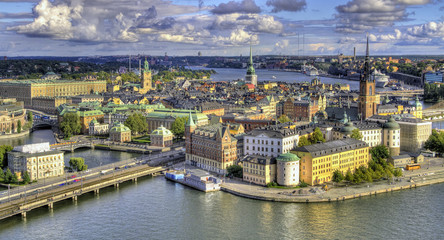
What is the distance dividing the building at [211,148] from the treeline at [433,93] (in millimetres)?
78247

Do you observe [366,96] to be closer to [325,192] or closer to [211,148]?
[211,148]

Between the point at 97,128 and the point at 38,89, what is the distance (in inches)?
1604

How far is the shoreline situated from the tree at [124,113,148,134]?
27517mm

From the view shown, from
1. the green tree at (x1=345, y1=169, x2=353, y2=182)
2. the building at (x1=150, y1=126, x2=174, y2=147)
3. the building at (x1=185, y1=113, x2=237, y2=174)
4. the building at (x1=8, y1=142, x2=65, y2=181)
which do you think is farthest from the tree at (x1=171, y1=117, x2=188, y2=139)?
the green tree at (x1=345, y1=169, x2=353, y2=182)

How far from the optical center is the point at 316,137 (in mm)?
48719

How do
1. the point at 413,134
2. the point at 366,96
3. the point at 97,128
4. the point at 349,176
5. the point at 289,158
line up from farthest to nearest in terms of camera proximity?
the point at 97,128 < the point at 366,96 < the point at 413,134 < the point at 349,176 < the point at 289,158

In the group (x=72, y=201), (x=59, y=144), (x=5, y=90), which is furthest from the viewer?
(x=5, y=90)

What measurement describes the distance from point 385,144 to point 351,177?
11.0 metres

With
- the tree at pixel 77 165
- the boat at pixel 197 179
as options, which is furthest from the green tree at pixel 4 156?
the boat at pixel 197 179

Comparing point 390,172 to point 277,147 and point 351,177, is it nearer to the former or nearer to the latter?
point 351,177

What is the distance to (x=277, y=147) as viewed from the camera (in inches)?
1753

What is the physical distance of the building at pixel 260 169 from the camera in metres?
39.5

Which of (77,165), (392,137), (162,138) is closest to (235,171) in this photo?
(77,165)

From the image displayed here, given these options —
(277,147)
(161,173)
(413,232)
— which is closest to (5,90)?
(161,173)
